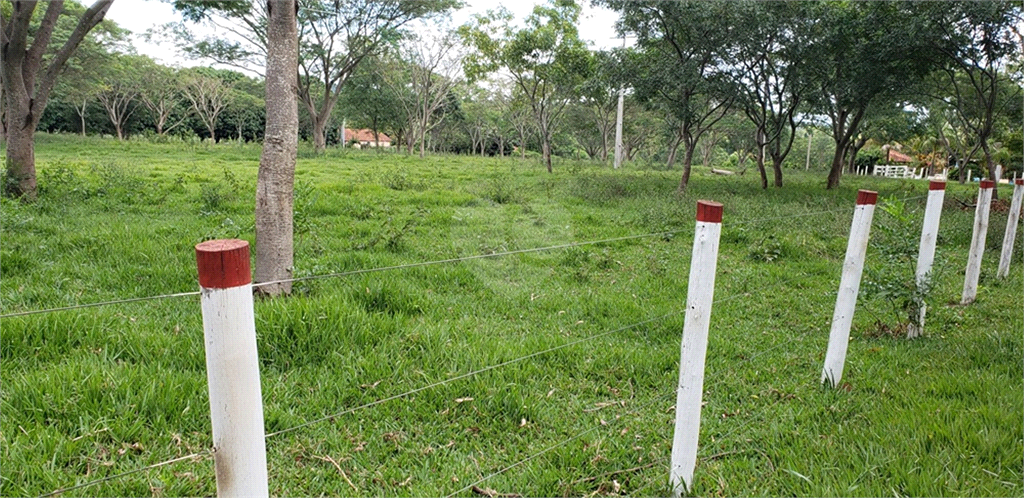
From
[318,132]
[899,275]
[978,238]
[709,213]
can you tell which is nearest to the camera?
[709,213]

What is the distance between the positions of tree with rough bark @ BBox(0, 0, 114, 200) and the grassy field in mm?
2874

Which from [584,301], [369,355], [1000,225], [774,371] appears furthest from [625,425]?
[1000,225]

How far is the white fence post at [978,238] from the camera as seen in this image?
4531 millimetres

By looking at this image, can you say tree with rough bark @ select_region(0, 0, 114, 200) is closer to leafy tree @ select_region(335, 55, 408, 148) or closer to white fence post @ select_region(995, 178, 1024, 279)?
white fence post @ select_region(995, 178, 1024, 279)

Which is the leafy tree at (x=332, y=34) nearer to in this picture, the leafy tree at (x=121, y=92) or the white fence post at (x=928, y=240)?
the leafy tree at (x=121, y=92)

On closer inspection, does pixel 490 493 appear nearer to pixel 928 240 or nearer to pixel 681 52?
pixel 928 240

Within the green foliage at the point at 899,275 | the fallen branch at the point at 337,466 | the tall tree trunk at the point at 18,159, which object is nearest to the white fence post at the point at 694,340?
the fallen branch at the point at 337,466

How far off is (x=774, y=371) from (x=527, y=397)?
62.6 inches

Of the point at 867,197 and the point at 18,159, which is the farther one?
the point at 18,159

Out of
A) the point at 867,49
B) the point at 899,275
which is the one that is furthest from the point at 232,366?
the point at 867,49

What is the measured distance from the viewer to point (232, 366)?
1178mm

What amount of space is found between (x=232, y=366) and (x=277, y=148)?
2.98 meters

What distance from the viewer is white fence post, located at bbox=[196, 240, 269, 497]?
1111mm

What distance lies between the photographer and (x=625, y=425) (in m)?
2.62
